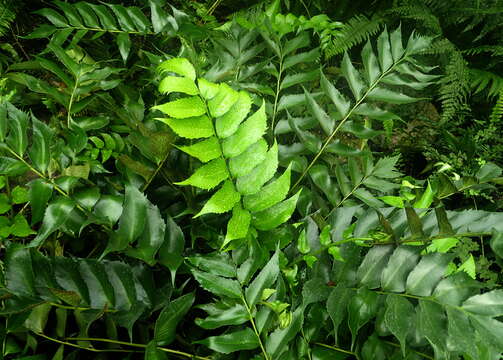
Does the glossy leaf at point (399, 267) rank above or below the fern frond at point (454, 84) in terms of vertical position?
above

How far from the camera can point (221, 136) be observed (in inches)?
26.2

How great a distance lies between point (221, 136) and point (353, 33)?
4.52 feet

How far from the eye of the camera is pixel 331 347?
74 centimetres

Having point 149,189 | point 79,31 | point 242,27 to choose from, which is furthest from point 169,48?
point 149,189

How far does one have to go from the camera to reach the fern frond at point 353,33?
5.92 ft

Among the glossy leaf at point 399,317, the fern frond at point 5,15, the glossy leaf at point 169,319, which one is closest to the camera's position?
the glossy leaf at point 399,317

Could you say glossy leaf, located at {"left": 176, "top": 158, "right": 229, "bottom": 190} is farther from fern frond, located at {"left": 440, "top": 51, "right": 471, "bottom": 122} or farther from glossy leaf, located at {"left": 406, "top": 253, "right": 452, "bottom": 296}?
fern frond, located at {"left": 440, "top": 51, "right": 471, "bottom": 122}

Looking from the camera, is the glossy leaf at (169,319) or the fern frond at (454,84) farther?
the fern frond at (454,84)

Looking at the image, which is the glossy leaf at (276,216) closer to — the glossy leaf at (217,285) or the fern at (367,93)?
the glossy leaf at (217,285)

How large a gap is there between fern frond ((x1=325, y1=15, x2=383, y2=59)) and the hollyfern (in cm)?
121

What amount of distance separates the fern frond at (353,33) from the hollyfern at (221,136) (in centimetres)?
121

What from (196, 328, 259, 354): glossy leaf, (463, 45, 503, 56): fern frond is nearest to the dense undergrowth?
(196, 328, 259, 354): glossy leaf

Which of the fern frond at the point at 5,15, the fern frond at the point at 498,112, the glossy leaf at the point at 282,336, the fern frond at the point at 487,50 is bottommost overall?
the fern frond at the point at 498,112

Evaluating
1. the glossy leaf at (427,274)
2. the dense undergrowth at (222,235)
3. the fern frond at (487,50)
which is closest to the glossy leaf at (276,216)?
the dense undergrowth at (222,235)
